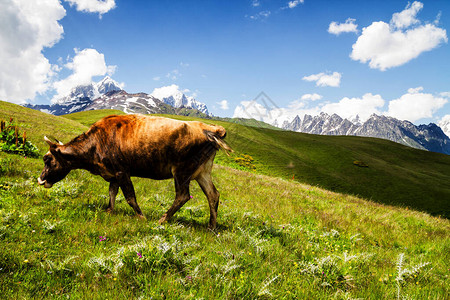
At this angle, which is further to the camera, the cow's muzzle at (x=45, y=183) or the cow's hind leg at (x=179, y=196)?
the cow's muzzle at (x=45, y=183)

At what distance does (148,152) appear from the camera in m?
5.25

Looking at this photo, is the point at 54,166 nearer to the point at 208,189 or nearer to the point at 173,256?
the point at 208,189

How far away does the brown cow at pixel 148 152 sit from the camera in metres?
5.27

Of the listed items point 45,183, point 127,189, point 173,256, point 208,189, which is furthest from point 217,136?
point 45,183

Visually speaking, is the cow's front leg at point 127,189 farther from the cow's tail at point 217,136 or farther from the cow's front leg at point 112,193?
the cow's tail at point 217,136

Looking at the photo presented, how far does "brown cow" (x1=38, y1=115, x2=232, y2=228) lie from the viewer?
527cm

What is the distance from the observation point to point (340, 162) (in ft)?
176

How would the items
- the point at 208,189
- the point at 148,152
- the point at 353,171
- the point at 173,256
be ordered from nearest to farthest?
the point at 173,256 < the point at 148,152 < the point at 208,189 < the point at 353,171

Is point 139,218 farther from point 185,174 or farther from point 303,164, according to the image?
point 303,164

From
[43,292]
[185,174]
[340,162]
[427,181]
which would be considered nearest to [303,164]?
[340,162]

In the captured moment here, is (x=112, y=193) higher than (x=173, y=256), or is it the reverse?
(x=112, y=193)

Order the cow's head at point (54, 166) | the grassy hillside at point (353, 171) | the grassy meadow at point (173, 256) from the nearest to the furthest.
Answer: the grassy meadow at point (173, 256) < the cow's head at point (54, 166) < the grassy hillside at point (353, 171)

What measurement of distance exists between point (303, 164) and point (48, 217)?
4951cm

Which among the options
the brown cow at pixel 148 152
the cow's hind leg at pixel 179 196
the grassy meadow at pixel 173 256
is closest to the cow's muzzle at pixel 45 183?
the brown cow at pixel 148 152
